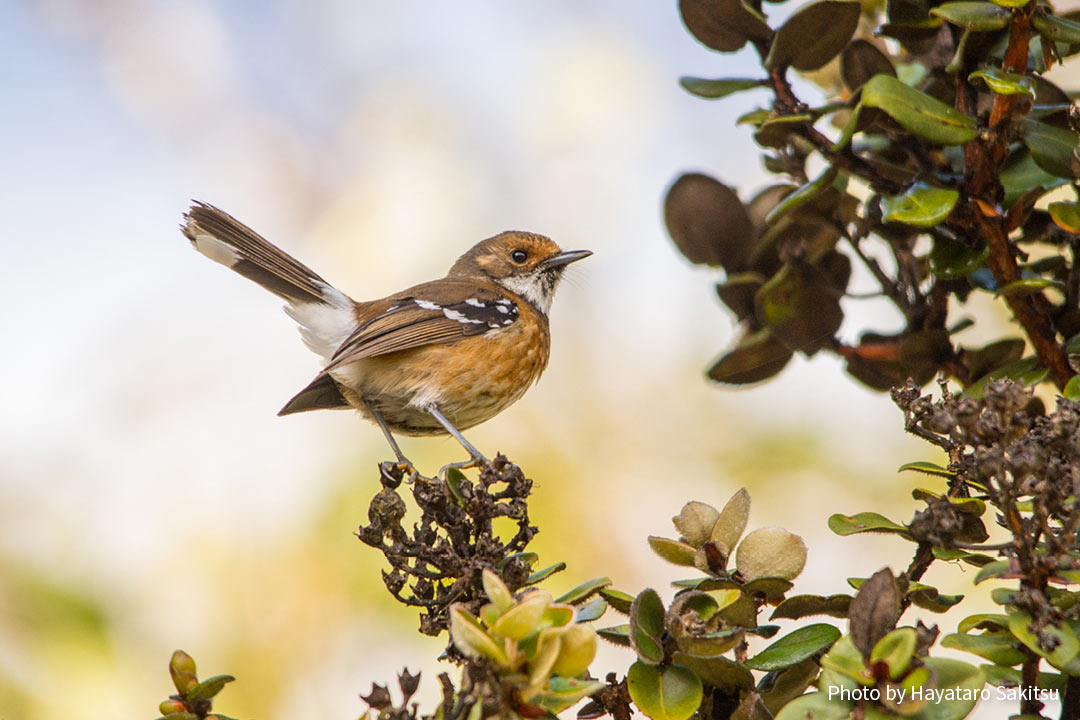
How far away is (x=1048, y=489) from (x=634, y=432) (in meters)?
3.72

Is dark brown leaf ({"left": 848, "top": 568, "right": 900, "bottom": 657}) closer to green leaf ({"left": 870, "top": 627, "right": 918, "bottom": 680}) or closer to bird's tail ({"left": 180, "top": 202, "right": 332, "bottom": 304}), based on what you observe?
green leaf ({"left": 870, "top": 627, "right": 918, "bottom": 680})

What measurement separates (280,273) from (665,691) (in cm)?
281

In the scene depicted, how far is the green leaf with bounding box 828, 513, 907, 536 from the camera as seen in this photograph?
1.49m

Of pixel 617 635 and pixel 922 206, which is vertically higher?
pixel 922 206

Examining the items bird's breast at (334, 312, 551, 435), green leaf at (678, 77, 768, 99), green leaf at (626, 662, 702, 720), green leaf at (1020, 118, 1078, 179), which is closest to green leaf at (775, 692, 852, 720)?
green leaf at (626, 662, 702, 720)

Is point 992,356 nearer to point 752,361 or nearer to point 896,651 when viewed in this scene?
point 752,361

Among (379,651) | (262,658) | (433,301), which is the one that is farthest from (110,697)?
(433,301)

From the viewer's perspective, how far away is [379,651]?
4.05 m

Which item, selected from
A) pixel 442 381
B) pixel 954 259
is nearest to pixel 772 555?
pixel 954 259

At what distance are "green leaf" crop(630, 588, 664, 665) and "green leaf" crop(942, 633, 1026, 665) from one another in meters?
0.39

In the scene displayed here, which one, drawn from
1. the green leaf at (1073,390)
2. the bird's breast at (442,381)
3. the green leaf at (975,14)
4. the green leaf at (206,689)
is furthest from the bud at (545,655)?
the bird's breast at (442,381)

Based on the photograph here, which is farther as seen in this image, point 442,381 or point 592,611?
point 442,381

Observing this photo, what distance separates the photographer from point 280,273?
3.86 metres

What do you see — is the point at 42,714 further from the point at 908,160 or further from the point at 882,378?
the point at 908,160
